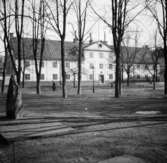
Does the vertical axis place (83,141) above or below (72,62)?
below

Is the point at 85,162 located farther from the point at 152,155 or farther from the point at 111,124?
the point at 111,124

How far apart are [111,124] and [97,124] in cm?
51

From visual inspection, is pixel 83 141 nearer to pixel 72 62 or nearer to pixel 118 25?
pixel 118 25

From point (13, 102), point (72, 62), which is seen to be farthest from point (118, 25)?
point (72, 62)

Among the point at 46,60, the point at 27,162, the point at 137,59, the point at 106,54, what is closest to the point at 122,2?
the point at 27,162

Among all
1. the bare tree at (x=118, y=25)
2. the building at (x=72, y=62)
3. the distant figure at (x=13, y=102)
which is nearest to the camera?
the distant figure at (x=13, y=102)

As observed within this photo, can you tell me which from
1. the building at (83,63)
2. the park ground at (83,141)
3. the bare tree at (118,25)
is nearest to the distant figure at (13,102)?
the park ground at (83,141)

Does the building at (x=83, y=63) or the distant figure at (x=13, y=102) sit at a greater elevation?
the building at (x=83, y=63)

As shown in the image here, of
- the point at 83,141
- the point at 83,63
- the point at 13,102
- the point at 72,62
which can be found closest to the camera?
the point at 83,141

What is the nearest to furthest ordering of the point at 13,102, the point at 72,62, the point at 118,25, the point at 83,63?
the point at 13,102
the point at 118,25
the point at 72,62
the point at 83,63

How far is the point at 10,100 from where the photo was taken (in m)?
7.82

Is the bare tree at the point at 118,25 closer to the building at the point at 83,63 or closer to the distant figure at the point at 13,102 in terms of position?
the distant figure at the point at 13,102

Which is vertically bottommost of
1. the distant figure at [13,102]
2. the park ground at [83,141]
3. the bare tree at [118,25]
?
the park ground at [83,141]

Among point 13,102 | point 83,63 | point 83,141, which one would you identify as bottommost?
point 83,141
